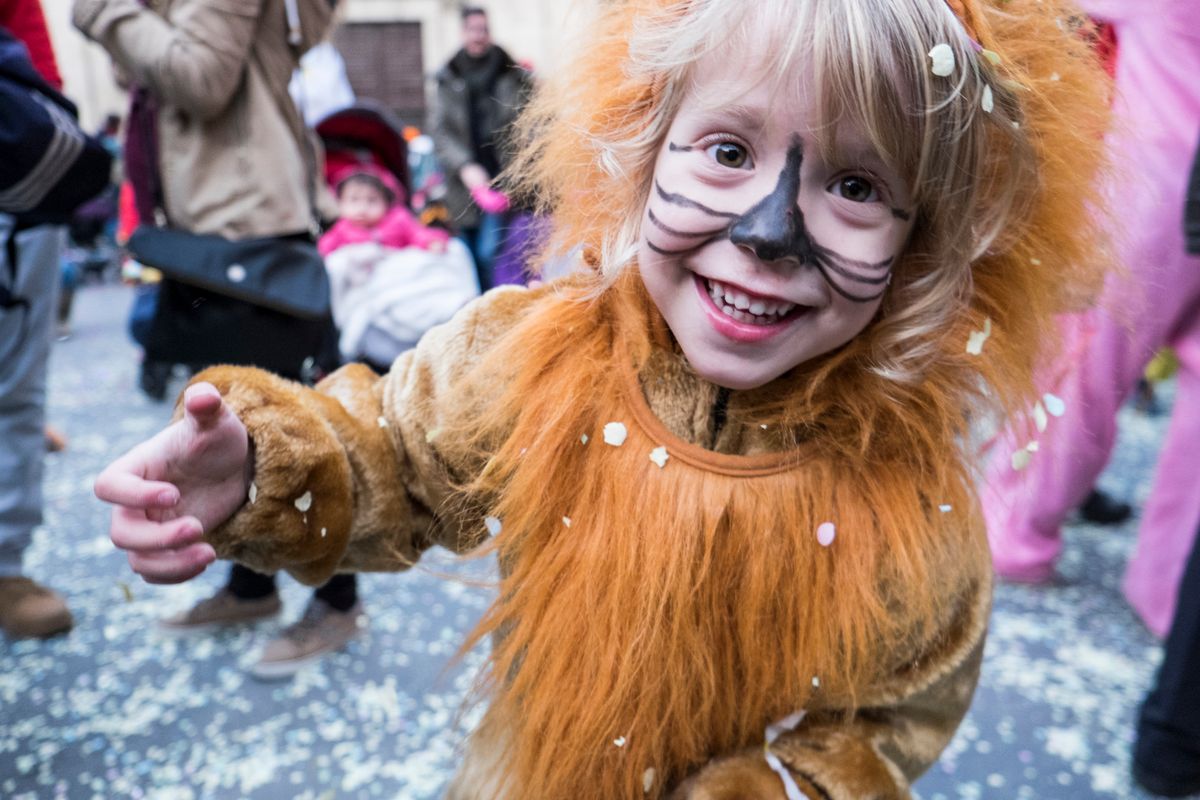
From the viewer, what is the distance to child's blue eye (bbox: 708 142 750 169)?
2.48 feet

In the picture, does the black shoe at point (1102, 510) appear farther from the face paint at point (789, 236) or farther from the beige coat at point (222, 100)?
the beige coat at point (222, 100)

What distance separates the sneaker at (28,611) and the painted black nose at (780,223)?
1.82 m

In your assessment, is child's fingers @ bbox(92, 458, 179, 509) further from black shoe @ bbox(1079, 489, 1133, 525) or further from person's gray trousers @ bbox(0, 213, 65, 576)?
black shoe @ bbox(1079, 489, 1133, 525)

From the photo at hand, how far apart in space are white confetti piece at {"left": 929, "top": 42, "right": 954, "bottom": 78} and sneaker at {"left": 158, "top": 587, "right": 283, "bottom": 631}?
179cm

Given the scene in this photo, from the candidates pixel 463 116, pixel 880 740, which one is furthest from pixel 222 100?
pixel 463 116

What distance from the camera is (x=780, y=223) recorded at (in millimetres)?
721

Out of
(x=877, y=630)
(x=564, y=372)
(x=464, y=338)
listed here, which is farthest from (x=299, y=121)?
(x=877, y=630)

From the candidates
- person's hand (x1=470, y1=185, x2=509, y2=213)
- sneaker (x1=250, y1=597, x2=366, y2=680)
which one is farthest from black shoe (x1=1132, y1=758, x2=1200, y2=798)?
person's hand (x1=470, y1=185, x2=509, y2=213)

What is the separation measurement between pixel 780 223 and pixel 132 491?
59 cm

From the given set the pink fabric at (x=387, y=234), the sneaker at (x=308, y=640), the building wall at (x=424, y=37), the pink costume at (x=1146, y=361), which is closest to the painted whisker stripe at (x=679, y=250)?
the pink costume at (x=1146, y=361)

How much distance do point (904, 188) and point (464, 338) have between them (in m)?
0.49

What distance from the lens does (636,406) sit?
33.6 inches

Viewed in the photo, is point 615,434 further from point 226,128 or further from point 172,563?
point 226,128

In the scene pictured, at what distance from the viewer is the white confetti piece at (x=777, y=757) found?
827 mm
